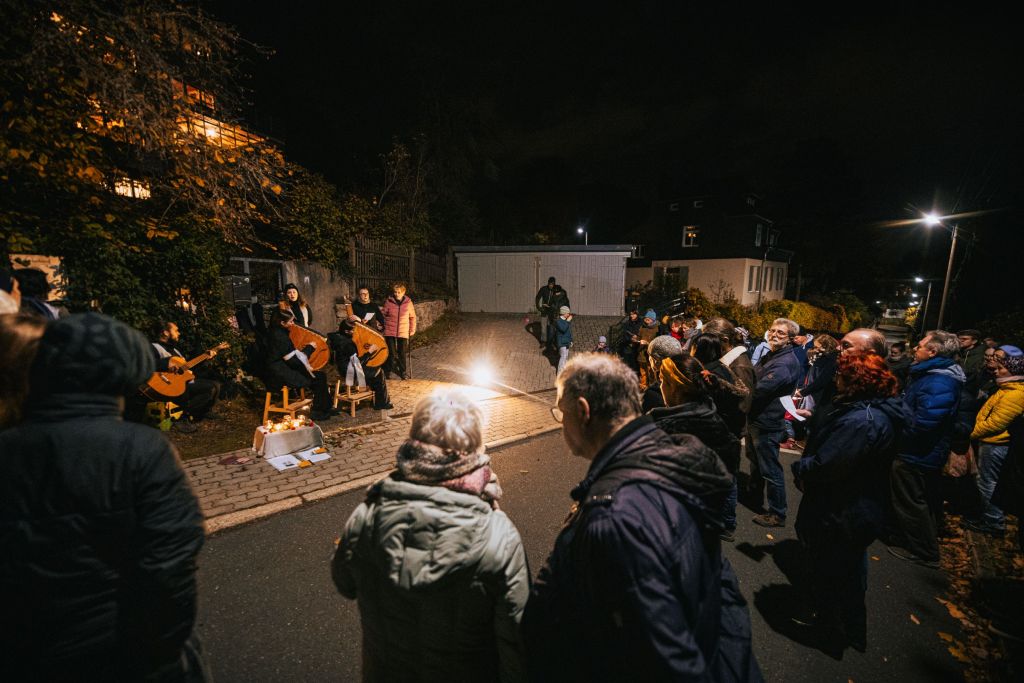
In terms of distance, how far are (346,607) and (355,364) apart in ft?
16.2

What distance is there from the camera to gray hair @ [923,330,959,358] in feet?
13.7

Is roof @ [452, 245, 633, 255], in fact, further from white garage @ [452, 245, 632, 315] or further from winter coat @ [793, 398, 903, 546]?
winter coat @ [793, 398, 903, 546]

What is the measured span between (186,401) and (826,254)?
4984cm

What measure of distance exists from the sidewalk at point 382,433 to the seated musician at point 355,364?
0.39m

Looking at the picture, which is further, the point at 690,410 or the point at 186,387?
the point at 186,387

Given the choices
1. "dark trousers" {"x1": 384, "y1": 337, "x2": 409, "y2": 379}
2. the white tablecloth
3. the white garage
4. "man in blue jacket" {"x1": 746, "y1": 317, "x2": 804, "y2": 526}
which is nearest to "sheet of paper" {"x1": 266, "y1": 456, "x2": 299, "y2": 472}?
the white tablecloth

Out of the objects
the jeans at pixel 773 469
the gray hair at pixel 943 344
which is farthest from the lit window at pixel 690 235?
the jeans at pixel 773 469

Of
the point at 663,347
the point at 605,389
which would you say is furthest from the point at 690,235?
the point at 605,389

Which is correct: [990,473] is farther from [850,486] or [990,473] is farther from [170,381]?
[170,381]

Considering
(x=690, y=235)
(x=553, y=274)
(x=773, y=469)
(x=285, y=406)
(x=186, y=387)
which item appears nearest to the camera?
(x=773, y=469)

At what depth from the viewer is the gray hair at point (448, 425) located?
166 centimetres

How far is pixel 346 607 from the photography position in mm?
3240

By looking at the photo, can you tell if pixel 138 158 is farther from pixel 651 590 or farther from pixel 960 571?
pixel 960 571

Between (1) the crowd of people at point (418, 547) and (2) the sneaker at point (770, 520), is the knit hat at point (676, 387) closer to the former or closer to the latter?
(1) the crowd of people at point (418, 547)
